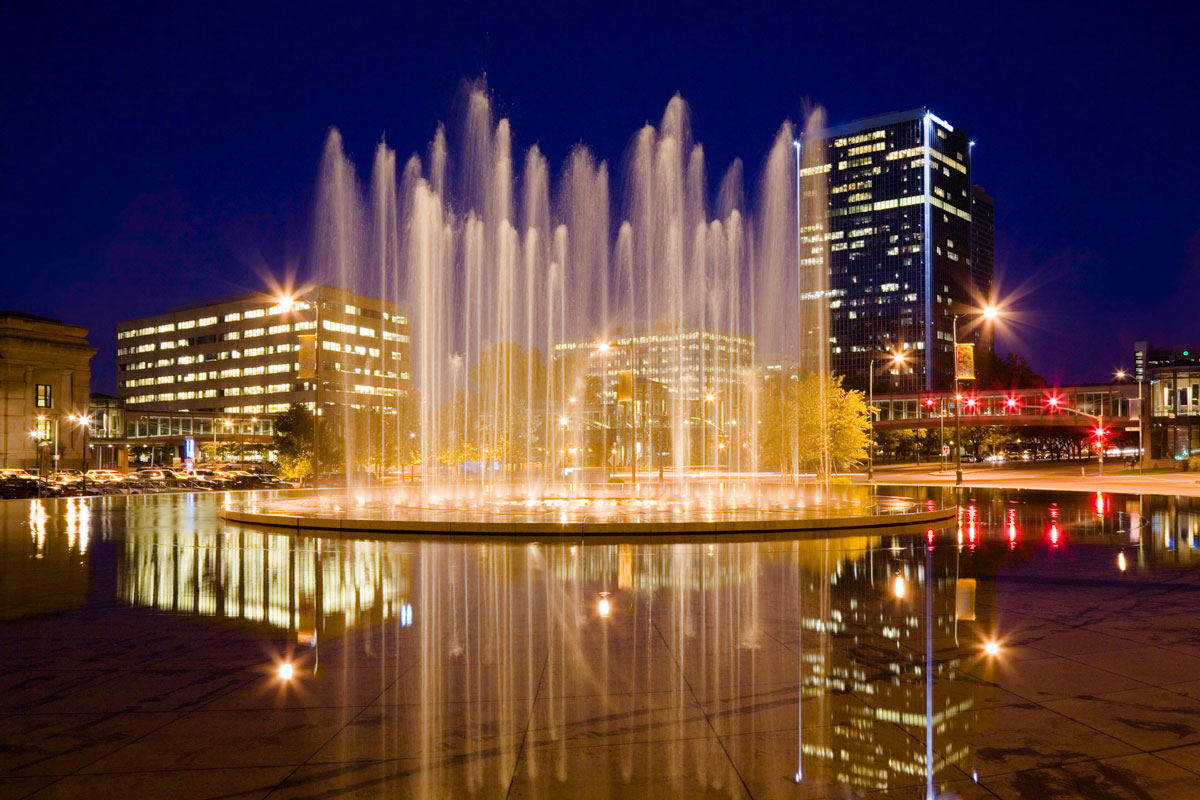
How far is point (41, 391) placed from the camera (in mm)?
77062

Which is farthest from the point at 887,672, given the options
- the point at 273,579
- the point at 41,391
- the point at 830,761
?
the point at 41,391

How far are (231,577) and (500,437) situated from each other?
6746 centimetres

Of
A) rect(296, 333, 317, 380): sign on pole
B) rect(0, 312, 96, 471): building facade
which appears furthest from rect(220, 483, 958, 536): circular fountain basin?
rect(0, 312, 96, 471): building facade

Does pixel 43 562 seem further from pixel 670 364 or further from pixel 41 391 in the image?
pixel 41 391

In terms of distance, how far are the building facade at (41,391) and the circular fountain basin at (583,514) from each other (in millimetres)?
54719

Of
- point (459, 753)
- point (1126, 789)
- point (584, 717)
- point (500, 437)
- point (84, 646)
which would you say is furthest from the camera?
point (500, 437)

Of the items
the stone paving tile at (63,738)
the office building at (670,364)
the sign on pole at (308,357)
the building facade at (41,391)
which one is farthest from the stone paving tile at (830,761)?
the building facade at (41,391)

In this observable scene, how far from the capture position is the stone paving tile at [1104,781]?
16.9 ft

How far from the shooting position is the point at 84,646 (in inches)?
359

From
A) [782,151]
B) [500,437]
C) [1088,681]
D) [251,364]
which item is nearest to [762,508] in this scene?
[782,151]

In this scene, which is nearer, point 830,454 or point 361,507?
point 361,507

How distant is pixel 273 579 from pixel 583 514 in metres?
11.8

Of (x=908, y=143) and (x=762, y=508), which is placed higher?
(x=908, y=143)

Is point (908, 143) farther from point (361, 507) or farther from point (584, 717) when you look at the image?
point (584, 717)
